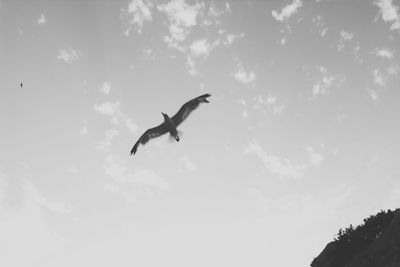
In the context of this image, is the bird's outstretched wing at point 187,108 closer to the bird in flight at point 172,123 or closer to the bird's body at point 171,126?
the bird in flight at point 172,123

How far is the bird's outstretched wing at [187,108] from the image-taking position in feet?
53.7

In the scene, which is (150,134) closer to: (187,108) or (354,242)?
(187,108)

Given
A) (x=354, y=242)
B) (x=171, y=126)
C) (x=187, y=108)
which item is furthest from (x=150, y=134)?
(x=354, y=242)

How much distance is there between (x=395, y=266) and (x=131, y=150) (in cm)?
1491

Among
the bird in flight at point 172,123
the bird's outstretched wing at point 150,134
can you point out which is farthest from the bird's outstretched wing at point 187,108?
the bird's outstretched wing at point 150,134

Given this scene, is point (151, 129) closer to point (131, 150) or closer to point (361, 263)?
point (131, 150)

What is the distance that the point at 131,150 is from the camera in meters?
18.2

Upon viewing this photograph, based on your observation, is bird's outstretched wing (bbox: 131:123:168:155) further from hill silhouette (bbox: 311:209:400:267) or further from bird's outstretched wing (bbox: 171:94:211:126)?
hill silhouette (bbox: 311:209:400:267)

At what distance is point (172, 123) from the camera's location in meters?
Result: 17.3

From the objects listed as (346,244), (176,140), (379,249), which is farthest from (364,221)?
(176,140)

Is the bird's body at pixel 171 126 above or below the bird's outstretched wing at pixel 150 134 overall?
below

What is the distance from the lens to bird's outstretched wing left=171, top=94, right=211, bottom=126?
645 inches

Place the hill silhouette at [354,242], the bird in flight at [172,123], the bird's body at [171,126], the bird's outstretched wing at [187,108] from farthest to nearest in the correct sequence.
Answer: the hill silhouette at [354,242]
the bird's body at [171,126]
the bird in flight at [172,123]
the bird's outstretched wing at [187,108]

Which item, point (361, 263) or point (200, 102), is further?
point (361, 263)
